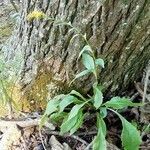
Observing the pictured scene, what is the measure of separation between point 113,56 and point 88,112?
Answer: 0.28 metres

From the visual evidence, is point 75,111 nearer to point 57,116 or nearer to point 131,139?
point 57,116

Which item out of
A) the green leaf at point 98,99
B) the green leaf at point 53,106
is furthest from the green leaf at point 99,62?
the green leaf at point 53,106

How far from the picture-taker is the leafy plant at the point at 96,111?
138cm

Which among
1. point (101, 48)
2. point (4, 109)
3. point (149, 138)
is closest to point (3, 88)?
point (4, 109)

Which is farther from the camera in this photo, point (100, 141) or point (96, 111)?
point (96, 111)

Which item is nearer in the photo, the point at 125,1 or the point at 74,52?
the point at 125,1

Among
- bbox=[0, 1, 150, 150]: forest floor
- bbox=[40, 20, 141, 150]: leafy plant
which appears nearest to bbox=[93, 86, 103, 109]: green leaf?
bbox=[40, 20, 141, 150]: leafy plant

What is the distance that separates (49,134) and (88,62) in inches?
16.2

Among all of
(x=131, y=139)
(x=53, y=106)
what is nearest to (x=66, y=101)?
(x=53, y=106)

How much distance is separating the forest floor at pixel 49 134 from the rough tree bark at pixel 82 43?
0.41 ft

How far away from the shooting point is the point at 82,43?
4.81 ft

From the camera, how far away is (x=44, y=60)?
5.16 ft

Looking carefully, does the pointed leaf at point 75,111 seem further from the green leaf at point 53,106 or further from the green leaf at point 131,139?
the green leaf at point 131,139

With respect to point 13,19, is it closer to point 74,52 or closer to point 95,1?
point 74,52
